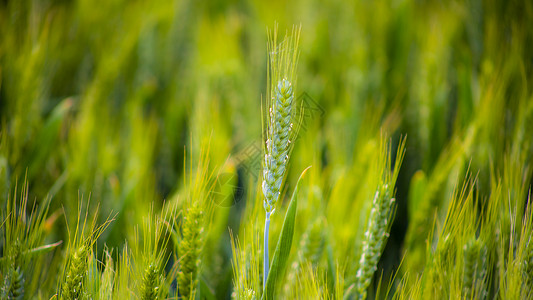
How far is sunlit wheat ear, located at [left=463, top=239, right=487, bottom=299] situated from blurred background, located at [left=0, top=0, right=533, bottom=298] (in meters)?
0.05

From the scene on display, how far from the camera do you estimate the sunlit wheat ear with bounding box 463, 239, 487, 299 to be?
0.40m

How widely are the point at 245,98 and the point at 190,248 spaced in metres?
0.46

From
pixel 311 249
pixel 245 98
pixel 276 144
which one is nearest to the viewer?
pixel 276 144

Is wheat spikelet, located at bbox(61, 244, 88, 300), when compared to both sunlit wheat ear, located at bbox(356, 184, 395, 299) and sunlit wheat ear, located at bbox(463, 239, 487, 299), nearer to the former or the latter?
sunlit wheat ear, located at bbox(356, 184, 395, 299)

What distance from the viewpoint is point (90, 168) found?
0.58 metres

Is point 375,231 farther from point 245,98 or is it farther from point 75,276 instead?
point 245,98

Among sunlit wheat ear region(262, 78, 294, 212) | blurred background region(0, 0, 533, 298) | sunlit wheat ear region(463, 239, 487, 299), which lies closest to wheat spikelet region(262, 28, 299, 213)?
sunlit wheat ear region(262, 78, 294, 212)

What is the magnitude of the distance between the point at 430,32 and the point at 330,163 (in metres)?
0.46

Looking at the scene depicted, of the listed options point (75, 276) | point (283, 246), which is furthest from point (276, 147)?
point (75, 276)

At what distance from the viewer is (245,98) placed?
77 centimetres

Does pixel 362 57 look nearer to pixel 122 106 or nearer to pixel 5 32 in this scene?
pixel 122 106

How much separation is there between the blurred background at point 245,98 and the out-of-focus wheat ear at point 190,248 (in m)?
0.09

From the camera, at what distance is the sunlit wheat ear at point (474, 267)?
401 millimetres

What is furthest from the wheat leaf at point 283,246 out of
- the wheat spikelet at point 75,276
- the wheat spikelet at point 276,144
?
the wheat spikelet at point 75,276
